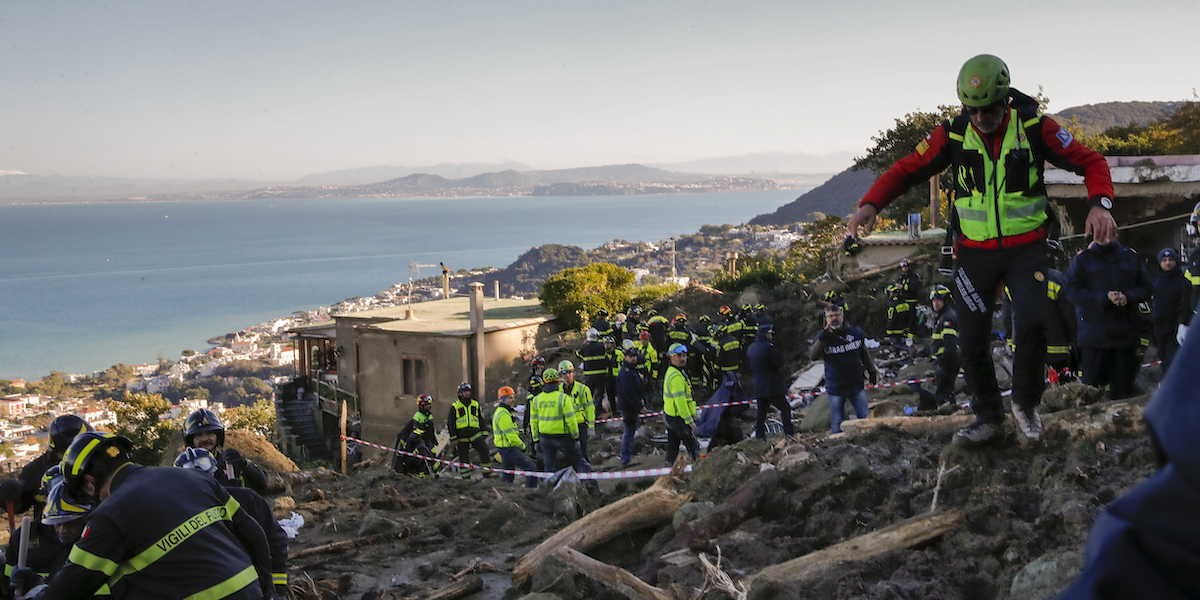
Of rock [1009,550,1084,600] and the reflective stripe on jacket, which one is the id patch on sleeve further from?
rock [1009,550,1084,600]

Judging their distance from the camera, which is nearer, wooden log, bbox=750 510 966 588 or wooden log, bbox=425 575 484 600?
wooden log, bbox=750 510 966 588

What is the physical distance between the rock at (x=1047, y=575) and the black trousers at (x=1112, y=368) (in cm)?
436

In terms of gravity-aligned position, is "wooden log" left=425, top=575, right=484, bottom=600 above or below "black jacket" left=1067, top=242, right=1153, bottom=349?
below

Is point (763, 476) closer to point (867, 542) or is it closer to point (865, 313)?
point (867, 542)

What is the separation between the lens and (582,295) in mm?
35812

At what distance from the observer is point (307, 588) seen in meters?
7.59

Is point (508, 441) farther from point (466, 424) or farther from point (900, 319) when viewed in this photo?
point (900, 319)

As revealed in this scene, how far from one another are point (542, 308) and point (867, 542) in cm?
3336

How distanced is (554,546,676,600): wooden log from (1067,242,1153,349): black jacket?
17.0 ft

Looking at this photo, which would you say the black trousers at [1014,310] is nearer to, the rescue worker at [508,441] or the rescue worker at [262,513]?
the rescue worker at [262,513]

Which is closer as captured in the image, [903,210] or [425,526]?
[425,526]

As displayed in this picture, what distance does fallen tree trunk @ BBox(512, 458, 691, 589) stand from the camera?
284 inches

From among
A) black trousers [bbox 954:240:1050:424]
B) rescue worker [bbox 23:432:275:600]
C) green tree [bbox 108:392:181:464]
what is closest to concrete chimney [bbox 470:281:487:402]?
green tree [bbox 108:392:181:464]

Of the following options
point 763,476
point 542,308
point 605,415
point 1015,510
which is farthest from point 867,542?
point 542,308
